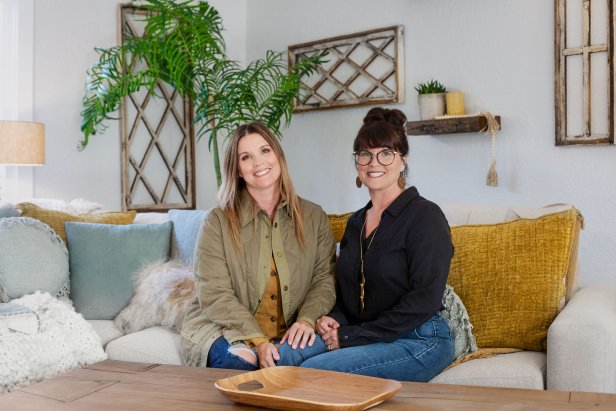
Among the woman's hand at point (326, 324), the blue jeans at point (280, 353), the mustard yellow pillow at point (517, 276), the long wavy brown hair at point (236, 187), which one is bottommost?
the blue jeans at point (280, 353)

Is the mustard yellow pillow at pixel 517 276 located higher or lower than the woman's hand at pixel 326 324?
higher

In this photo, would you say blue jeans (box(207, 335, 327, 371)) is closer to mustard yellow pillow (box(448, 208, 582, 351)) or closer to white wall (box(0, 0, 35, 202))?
mustard yellow pillow (box(448, 208, 582, 351))

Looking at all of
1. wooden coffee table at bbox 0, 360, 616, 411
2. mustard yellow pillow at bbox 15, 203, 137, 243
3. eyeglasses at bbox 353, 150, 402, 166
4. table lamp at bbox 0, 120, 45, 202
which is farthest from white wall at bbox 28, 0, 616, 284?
→ wooden coffee table at bbox 0, 360, 616, 411

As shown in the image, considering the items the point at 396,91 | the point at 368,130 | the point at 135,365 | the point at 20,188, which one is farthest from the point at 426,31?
the point at 135,365

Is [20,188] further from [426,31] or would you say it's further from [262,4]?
[426,31]

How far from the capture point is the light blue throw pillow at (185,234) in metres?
2.79

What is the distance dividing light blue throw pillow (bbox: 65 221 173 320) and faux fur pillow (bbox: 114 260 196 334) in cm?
6

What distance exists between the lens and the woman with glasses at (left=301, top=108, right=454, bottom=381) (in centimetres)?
192

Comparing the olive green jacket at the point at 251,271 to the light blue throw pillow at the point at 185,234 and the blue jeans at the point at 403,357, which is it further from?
the light blue throw pillow at the point at 185,234

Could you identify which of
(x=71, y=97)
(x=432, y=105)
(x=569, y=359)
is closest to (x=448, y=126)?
(x=432, y=105)

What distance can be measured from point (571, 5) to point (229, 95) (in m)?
1.78

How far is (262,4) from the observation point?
466 centimetres

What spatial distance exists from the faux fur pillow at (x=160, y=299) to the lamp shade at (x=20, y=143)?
112cm

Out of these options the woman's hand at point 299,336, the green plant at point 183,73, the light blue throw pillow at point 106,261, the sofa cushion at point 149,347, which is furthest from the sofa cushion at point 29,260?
the green plant at point 183,73
